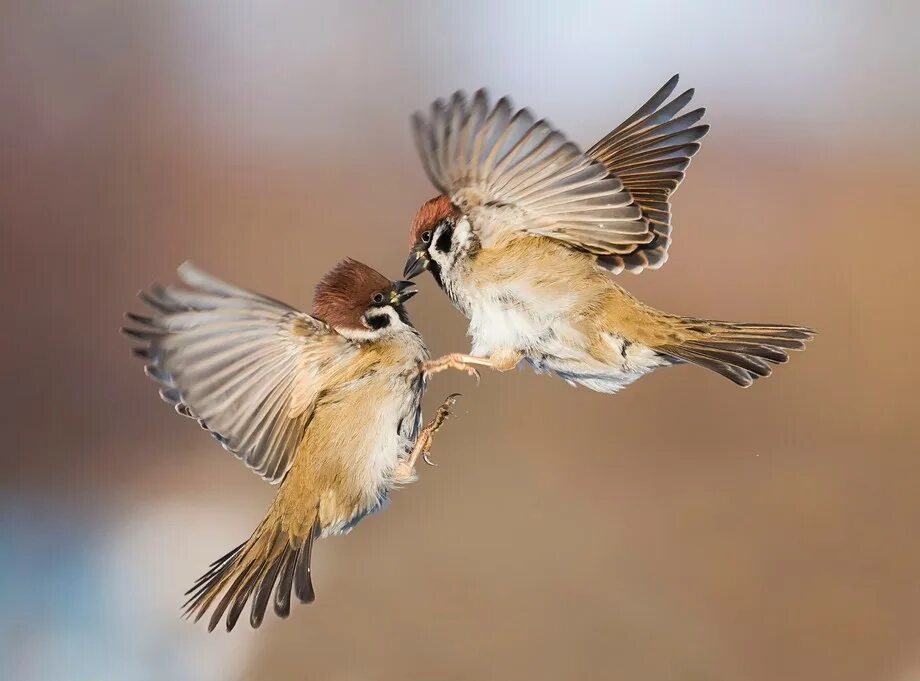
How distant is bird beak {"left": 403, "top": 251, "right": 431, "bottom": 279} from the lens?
0.72 m

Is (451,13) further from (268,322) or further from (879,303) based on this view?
(879,303)

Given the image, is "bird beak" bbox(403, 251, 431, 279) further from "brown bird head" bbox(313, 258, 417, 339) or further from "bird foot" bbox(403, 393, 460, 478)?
"bird foot" bbox(403, 393, 460, 478)

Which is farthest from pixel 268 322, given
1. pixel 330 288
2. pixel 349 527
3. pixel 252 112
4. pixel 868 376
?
pixel 868 376

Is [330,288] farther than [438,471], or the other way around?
[438,471]

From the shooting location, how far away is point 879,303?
1098 mm

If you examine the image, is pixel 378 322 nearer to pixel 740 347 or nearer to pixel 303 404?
pixel 303 404

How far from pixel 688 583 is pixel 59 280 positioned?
90 centimetres

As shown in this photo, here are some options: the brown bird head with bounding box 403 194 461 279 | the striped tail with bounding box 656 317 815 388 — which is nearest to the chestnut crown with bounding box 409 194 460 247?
the brown bird head with bounding box 403 194 461 279

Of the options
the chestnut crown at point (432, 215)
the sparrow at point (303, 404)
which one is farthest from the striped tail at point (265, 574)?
the chestnut crown at point (432, 215)

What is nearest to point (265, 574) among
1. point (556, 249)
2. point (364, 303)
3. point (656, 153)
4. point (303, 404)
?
point (303, 404)

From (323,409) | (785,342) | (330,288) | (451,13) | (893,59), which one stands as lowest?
(323,409)

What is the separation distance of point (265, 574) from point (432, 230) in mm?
338

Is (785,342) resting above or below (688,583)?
above

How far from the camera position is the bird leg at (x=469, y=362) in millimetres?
732
